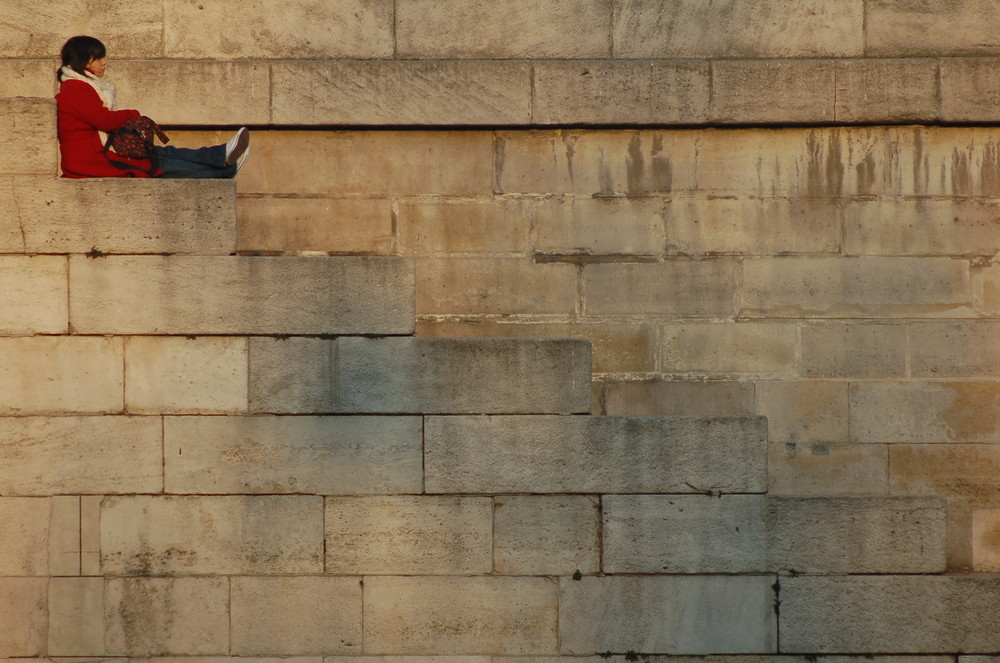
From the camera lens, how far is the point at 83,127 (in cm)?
705

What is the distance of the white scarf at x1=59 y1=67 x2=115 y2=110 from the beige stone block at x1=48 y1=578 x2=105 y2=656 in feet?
11.2

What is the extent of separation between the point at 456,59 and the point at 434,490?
3381mm

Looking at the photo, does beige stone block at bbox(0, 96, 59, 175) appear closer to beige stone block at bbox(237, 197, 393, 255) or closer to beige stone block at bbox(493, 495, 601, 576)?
beige stone block at bbox(237, 197, 393, 255)

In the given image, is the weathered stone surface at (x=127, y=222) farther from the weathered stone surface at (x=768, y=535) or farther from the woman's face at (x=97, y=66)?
the weathered stone surface at (x=768, y=535)

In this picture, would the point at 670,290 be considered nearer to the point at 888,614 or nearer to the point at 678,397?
the point at 678,397

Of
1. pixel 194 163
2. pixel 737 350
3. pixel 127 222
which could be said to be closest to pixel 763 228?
pixel 737 350

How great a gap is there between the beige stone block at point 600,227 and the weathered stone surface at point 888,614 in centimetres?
277

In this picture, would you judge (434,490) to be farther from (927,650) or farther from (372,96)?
(927,650)

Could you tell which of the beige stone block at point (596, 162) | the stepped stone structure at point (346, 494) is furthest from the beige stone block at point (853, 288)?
the stepped stone structure at point (346, 494)

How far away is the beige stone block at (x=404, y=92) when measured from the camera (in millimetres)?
7719

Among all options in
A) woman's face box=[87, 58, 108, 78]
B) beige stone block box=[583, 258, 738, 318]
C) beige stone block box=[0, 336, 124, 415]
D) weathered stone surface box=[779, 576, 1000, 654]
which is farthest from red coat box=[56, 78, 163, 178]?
weathered stone surface box=[779, 576, 1000, 654]

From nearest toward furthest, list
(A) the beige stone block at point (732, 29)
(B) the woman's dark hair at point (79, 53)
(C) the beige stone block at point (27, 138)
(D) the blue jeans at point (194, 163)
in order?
(C) the beige stone block at point (27, 138)
(B) the woman's dark hair at point (79, 53)
(D) the blue jeans at point (194, 163)
(A) the beige stone block at point (732, 29)

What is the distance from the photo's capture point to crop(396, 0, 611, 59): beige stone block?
783 cm

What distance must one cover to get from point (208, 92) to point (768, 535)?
537 cm
